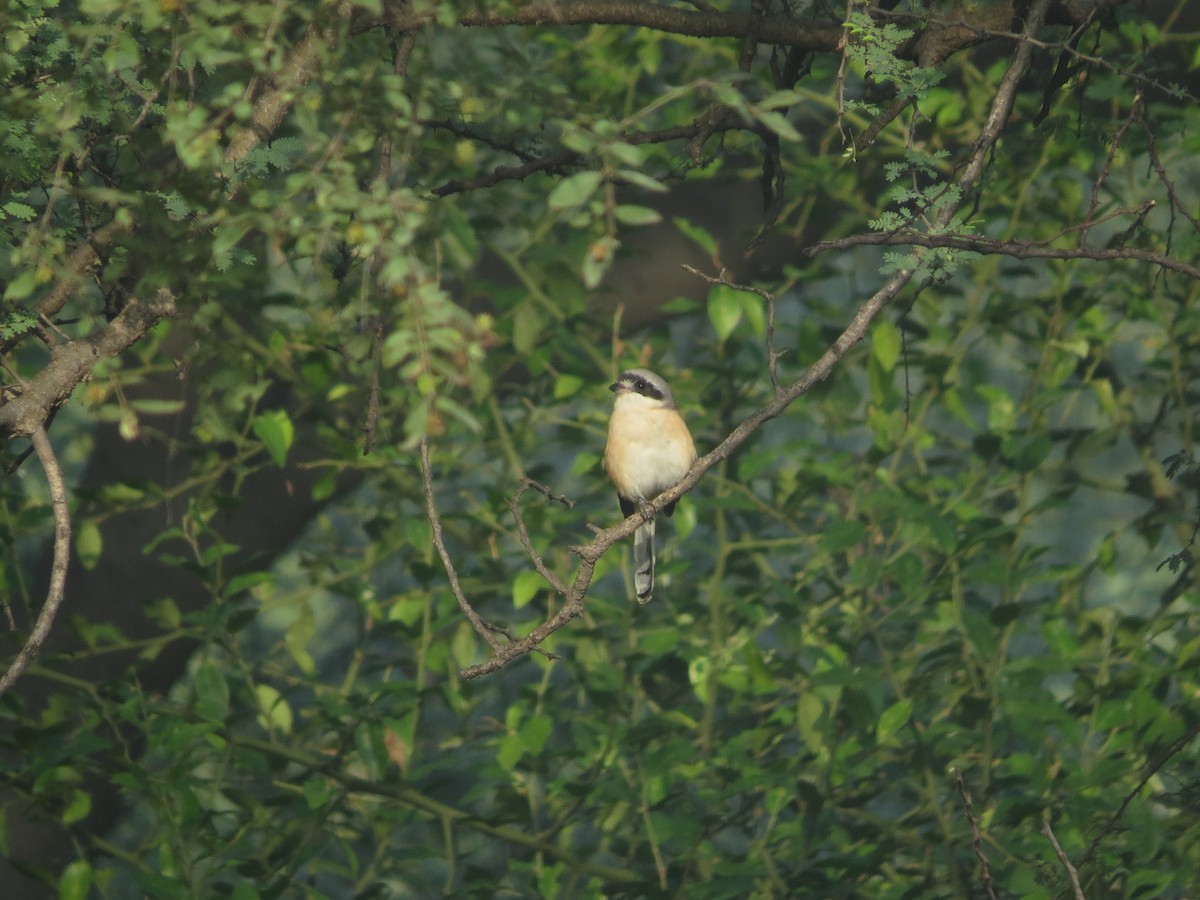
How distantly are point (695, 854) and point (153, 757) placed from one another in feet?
5.79

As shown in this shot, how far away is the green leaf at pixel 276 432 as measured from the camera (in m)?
3.69

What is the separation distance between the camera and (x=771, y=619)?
14.1 ft

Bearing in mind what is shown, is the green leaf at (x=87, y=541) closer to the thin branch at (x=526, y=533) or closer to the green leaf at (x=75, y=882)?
the green leaf at (x=75, y=882)

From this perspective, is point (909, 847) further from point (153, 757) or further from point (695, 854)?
point (153, 757)

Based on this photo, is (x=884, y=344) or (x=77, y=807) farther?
(x=884, y=344)

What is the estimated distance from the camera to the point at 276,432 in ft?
12.2

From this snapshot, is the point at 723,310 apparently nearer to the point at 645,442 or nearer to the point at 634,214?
the point at 645,442

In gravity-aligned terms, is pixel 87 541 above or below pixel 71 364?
below

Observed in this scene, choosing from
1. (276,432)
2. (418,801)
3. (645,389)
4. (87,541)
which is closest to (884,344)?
(645,389)

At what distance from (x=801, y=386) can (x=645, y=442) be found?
229cm

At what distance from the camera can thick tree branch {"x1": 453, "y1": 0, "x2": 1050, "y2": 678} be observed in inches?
83.4

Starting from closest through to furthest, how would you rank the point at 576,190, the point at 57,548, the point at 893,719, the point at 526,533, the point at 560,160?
1. the point at 576,190
2. the point at 57,548
3. the point at 526,533
4. the point at 560,160
5. the point at 893,719

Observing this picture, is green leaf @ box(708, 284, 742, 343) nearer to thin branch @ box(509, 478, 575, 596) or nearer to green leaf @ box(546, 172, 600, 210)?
thin branch @ box(509, 478, 575, 596)

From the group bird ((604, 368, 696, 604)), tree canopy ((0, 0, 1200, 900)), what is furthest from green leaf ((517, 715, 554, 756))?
bird ((604, 368, 696, 604))
